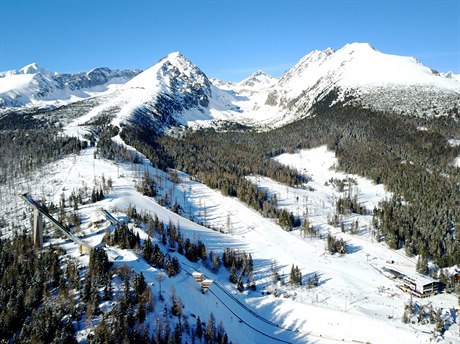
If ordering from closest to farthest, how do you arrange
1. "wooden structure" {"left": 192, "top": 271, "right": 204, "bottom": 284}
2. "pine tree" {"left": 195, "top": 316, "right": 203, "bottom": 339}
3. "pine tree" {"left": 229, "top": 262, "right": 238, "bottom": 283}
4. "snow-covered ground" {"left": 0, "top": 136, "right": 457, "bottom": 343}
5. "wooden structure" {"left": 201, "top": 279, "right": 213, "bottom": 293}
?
"pine tree" {"left": 195, "top": 316, "right": 203, "bottom": 339}, "snow-covered ground" {"left": 0, "top": 136, "right": 457, "bottom": 343}, "wooden structure" {"left": 201, "top": 279, "right": 213, "bottom": 293}, "wooden structure" {"left": 192, "top": 271, "right": 204, "bottom": 284}, "pine tree" {"left": 229, "top": 262, "right": 238, "bottom": 283}

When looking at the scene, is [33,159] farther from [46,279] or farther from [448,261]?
[448,261]

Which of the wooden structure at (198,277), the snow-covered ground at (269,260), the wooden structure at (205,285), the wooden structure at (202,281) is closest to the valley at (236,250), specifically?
the snow-covered ground at (269,260)

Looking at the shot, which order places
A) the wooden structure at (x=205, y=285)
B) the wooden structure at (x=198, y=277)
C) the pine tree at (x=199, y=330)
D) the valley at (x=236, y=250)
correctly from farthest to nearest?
the wooden structure at (x=198, y=277), the wooden structure at (x=205, y=285), the valley at (x=236, y=250), the pine tree at (x=199, y=330)

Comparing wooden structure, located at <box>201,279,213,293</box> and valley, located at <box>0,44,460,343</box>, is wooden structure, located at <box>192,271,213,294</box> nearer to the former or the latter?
wooden structure, located at <box>201,279,213,293</box>

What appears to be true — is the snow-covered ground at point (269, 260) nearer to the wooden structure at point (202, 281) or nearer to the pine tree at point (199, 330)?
the wooden structure at point (202, 281)

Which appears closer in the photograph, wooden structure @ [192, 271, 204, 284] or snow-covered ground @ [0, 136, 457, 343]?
snow-covered ground @ [0, 136, 457, 343]

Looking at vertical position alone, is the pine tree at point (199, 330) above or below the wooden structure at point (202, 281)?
below

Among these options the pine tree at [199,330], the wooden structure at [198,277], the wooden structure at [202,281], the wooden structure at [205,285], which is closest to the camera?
the pine tree at [199,330]

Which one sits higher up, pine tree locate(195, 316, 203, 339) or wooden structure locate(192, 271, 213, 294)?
wooden structure locate(192, 271, 213, 294)

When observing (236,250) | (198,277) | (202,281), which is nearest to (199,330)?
(202,281)

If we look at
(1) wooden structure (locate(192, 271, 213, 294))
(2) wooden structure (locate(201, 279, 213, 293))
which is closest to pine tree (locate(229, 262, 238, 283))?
(1) wooden structure (locate(192, 271, 213, 294))

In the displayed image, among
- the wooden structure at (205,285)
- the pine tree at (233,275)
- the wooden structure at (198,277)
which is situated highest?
the wooden structure at (198,277)
